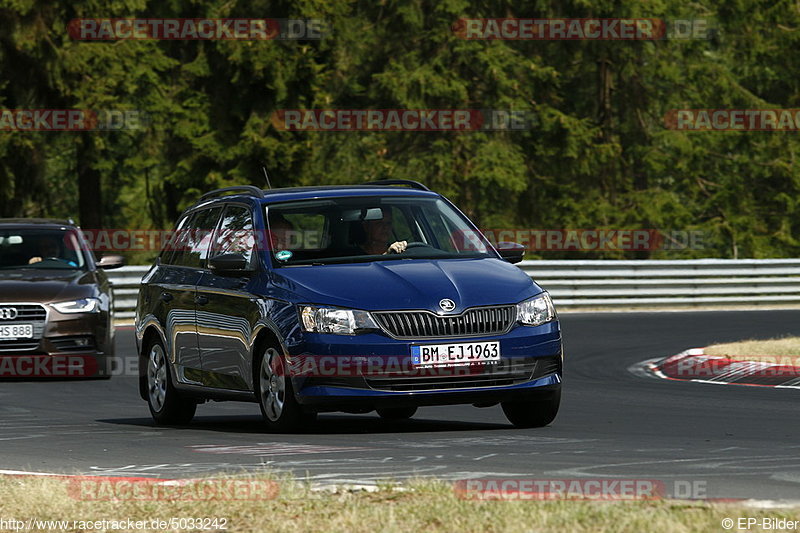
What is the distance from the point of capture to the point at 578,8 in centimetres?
4728

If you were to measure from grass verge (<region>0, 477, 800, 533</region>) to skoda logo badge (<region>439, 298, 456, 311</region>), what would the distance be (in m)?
2.92

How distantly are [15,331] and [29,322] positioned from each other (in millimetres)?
173

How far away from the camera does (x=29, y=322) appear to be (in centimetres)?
1756

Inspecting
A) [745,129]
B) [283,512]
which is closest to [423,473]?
[283,512]

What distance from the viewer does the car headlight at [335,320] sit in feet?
35.5

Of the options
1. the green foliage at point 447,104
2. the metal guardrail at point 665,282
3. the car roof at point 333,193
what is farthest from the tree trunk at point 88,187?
the car roof at point 333,193

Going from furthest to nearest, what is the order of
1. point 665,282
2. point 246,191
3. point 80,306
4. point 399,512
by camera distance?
point 665,282 < point 80,306 < point 246,191 < point 399,512

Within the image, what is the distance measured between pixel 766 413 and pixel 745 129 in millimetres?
36531

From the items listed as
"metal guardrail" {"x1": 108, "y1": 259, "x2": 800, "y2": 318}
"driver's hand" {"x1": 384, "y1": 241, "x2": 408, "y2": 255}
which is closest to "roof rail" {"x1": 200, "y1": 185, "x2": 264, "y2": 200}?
"driver's hand" {"x1": 384, "y1": 241, "x2": 408, "y2": 255}

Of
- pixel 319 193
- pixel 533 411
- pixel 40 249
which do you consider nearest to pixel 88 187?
pixel 40 249

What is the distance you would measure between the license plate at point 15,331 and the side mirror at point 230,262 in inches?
243

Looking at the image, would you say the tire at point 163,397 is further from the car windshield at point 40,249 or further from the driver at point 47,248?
the driver at point 47,248

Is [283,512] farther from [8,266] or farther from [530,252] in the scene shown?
[530,252]

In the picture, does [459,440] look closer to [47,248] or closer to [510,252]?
[510,252]
